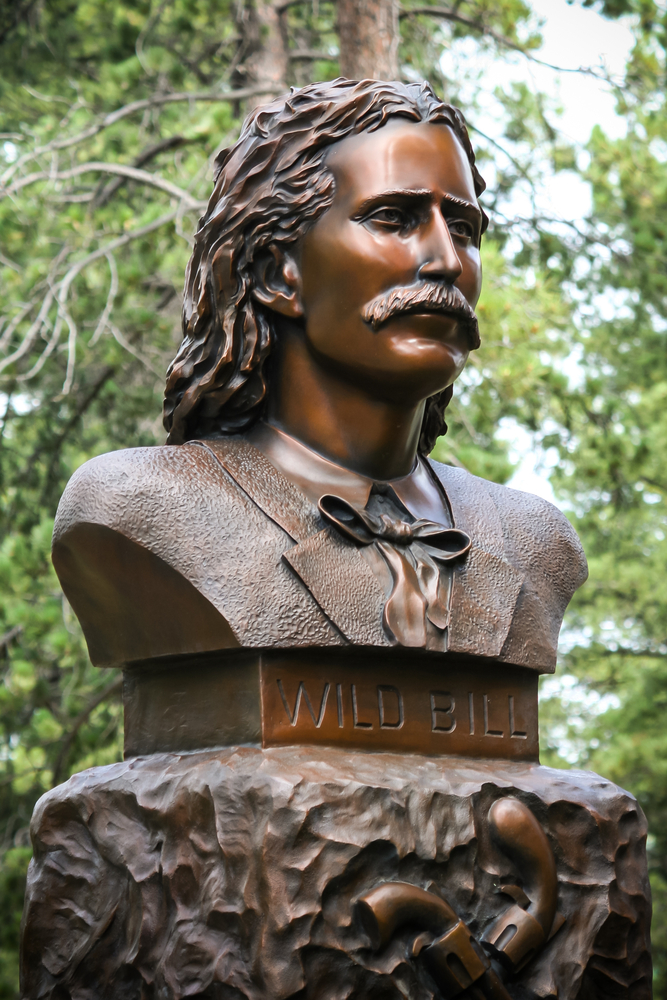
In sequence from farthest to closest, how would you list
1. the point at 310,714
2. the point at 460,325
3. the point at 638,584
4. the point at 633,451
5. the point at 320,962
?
1. the point at 638,584
2. the point at 633,451
3. the point at 460,325
4. the point at 310,714
5. the point at 320,962

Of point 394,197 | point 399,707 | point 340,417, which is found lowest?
point 399,707

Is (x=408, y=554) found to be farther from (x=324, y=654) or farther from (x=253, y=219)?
(x=253, y=219)

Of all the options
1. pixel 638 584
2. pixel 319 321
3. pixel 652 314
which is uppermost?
pixel 319 321

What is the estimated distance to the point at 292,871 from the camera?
2.52 m

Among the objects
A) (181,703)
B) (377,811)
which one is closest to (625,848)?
(377,811)

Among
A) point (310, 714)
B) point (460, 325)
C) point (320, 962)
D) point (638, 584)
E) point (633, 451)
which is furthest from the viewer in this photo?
point (638, 584)

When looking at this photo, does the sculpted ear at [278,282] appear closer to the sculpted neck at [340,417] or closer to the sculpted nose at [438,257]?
the sculpted neck at [340,417]

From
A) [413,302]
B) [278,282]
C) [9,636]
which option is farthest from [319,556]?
[9,636]

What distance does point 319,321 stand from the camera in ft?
9.82

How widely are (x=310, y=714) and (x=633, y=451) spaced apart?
4.67 metres

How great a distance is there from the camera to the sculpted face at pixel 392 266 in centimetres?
288

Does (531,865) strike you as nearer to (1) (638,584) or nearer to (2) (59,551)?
(2) (59,551)

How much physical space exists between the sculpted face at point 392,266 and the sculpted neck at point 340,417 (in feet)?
0.18

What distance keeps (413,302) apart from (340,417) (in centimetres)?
37
